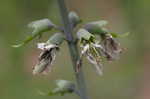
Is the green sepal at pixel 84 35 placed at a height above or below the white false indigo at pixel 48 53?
above

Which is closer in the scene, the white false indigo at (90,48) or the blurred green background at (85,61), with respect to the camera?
the white false indigo at (90,48)

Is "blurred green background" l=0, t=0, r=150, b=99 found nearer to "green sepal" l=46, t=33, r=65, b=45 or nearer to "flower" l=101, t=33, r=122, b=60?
"flower" l=101, t=33, r=122, b=60

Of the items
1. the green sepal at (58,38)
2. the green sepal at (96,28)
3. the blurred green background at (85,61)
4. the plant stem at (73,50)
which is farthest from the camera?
the blurred green background at (85,61)

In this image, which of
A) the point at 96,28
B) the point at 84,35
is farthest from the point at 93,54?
the point at 96,28

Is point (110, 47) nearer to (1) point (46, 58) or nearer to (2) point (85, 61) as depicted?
(1) point (46, 58)

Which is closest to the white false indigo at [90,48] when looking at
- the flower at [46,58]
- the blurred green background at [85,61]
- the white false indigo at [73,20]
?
the white false indigo at [73,20]

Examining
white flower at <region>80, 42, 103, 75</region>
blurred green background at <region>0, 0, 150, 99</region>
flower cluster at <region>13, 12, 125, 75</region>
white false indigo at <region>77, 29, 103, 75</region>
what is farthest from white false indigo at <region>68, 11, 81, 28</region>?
blurred green background at <region>0, 0, 150, 99</region>

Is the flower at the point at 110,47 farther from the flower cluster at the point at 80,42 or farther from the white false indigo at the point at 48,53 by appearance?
the white false indigo at the point at 48,53

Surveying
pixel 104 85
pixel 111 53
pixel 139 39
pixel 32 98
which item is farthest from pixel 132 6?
pixel 111 53

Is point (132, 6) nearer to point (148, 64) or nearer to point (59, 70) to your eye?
point (148, 64)
